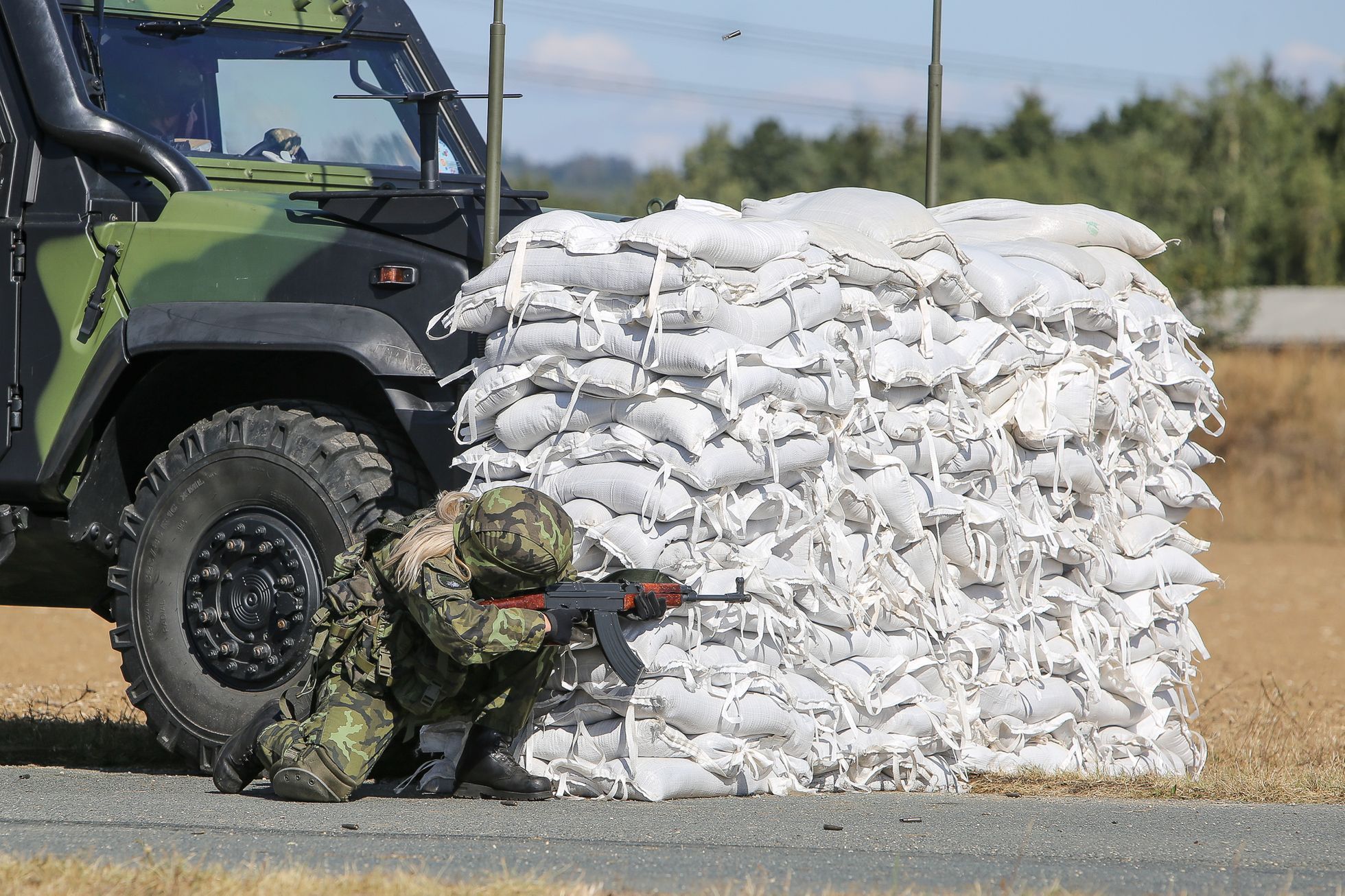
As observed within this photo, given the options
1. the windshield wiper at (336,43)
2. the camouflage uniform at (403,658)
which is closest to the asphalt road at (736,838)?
the camouflage uniform at (403,658)

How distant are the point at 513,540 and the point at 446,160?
266 centimetres

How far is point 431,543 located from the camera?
473 cm

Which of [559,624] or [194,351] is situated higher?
[194,351]

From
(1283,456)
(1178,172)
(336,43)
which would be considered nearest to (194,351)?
(336,43)

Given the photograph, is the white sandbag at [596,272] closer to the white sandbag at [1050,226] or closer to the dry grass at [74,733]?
the white sandbag at [1050,226]

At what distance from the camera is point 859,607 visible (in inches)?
206

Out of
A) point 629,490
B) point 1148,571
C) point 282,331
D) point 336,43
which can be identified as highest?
point 336,43

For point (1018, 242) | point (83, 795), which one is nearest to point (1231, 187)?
point (1018, 242)

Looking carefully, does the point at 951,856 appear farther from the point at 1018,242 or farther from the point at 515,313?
the point at 1018,242

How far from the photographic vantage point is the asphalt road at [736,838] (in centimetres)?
377

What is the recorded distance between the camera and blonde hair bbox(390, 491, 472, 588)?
15.4 ft

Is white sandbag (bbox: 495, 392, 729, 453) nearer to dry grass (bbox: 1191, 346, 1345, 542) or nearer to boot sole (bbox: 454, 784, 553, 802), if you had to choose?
boot sole (bbox: 454, 784, 553, 802)

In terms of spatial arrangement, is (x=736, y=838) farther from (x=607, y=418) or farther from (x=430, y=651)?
(x=607, y=418)

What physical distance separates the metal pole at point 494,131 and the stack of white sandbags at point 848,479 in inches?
10.0
